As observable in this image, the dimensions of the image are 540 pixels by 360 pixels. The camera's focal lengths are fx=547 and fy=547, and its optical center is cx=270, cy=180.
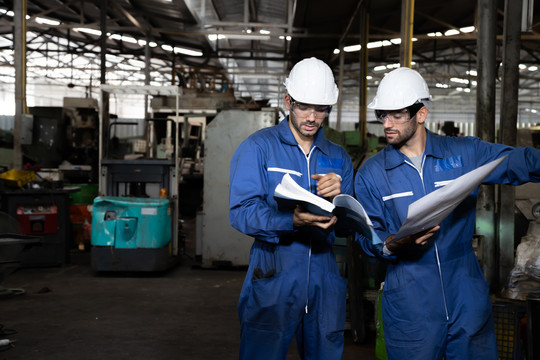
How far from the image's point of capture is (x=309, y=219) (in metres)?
1.88

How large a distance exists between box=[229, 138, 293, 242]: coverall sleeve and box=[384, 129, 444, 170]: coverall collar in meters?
0.49

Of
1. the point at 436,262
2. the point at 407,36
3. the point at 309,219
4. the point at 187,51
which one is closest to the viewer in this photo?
the point at 309,219

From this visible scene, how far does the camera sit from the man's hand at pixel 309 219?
1855 millimetres

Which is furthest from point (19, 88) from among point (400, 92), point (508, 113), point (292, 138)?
point (400, 92)

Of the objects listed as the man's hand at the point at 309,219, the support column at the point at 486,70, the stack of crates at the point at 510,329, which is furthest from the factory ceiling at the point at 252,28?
the man's hand at the point at 309,219

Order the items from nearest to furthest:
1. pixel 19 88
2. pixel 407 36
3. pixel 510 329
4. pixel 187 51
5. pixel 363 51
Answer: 1. pixel 510 329
2. pixel 407 36
3. pixel 19 88
4. pixel 363 51
5. pixel 187 51

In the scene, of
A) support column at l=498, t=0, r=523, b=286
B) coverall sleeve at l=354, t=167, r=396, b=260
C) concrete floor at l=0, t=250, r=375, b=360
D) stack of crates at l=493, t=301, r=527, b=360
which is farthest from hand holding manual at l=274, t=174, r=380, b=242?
support column at l=498, t=0, r=523, b=286

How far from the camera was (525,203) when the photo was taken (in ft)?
15.3

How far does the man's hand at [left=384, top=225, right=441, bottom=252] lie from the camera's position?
1.93 m

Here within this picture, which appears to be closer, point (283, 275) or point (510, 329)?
point (283, 275)

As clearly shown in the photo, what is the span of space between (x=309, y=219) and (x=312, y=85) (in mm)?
611

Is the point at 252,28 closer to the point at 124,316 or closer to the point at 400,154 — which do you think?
the point at 124,316

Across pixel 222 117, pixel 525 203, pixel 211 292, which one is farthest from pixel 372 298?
pixel 222 117

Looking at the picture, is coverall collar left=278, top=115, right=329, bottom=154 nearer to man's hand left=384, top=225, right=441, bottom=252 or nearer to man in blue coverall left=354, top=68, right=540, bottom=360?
man in blue coverall left=354, top=68, right=540, bottom=360
